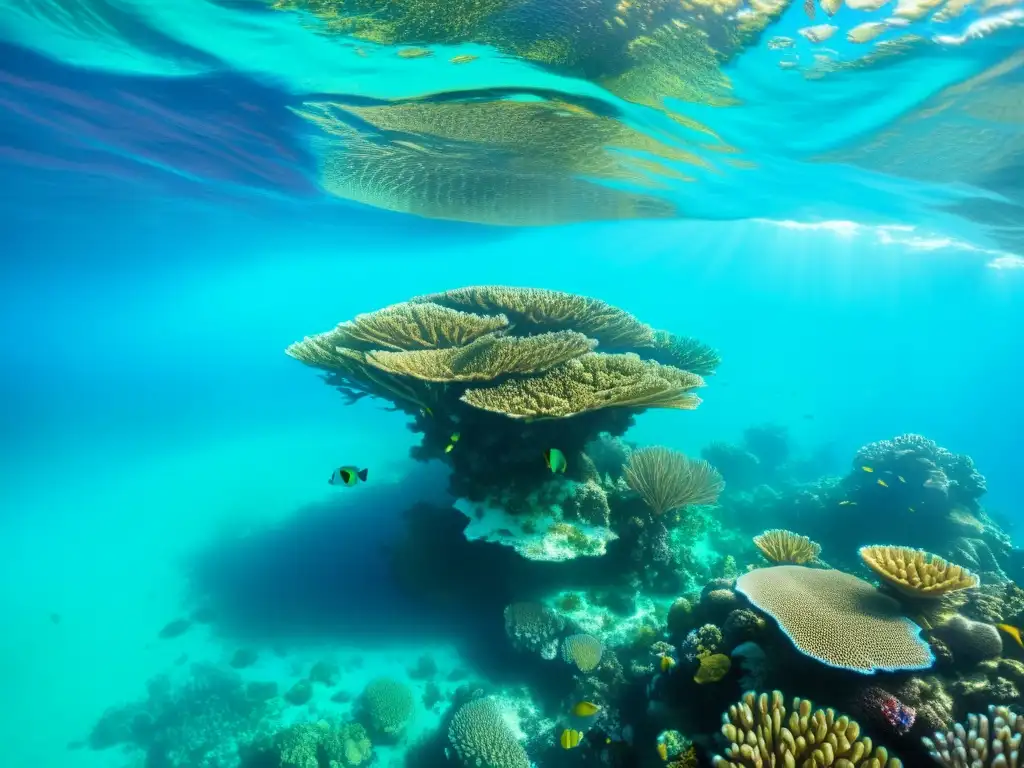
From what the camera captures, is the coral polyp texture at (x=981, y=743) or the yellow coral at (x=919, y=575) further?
the yellow coral at (x=919, y=575)

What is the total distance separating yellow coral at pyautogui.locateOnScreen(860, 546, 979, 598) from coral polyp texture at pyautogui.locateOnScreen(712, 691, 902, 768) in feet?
4.87

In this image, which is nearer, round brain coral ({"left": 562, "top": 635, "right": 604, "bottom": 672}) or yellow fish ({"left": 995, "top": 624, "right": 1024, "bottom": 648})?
yellow fish ({"left": 995, "top": 624, "right": 1024, "bottom": 648})

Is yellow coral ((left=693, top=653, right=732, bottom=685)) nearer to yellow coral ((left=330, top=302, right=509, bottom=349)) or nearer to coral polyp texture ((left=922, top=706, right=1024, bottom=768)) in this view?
coral polyp texture ((left=922, top=706, right=1024, bottom=768))

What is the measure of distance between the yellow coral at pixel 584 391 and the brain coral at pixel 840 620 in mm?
1999

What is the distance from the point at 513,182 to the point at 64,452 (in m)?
23.2

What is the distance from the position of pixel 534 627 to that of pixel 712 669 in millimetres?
3230

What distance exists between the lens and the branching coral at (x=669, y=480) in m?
7.00

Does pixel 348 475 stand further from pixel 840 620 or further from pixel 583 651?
pixel 840 620

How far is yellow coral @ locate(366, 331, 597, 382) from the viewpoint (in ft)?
19.2

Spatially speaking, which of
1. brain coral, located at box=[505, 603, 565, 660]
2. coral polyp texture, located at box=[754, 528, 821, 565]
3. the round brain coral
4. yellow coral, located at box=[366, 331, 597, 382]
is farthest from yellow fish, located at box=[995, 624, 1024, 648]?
brain coral, located at box=[505, 603, 565, 660]

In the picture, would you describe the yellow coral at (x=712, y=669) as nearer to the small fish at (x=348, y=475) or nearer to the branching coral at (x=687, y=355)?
the small fish at (x=348, y=475)

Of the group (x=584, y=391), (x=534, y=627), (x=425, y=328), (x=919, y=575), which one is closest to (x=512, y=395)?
(x=584, y=391)

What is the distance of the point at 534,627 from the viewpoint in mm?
6836

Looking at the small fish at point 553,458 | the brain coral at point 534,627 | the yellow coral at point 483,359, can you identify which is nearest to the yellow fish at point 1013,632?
the small fish at point 553,458
